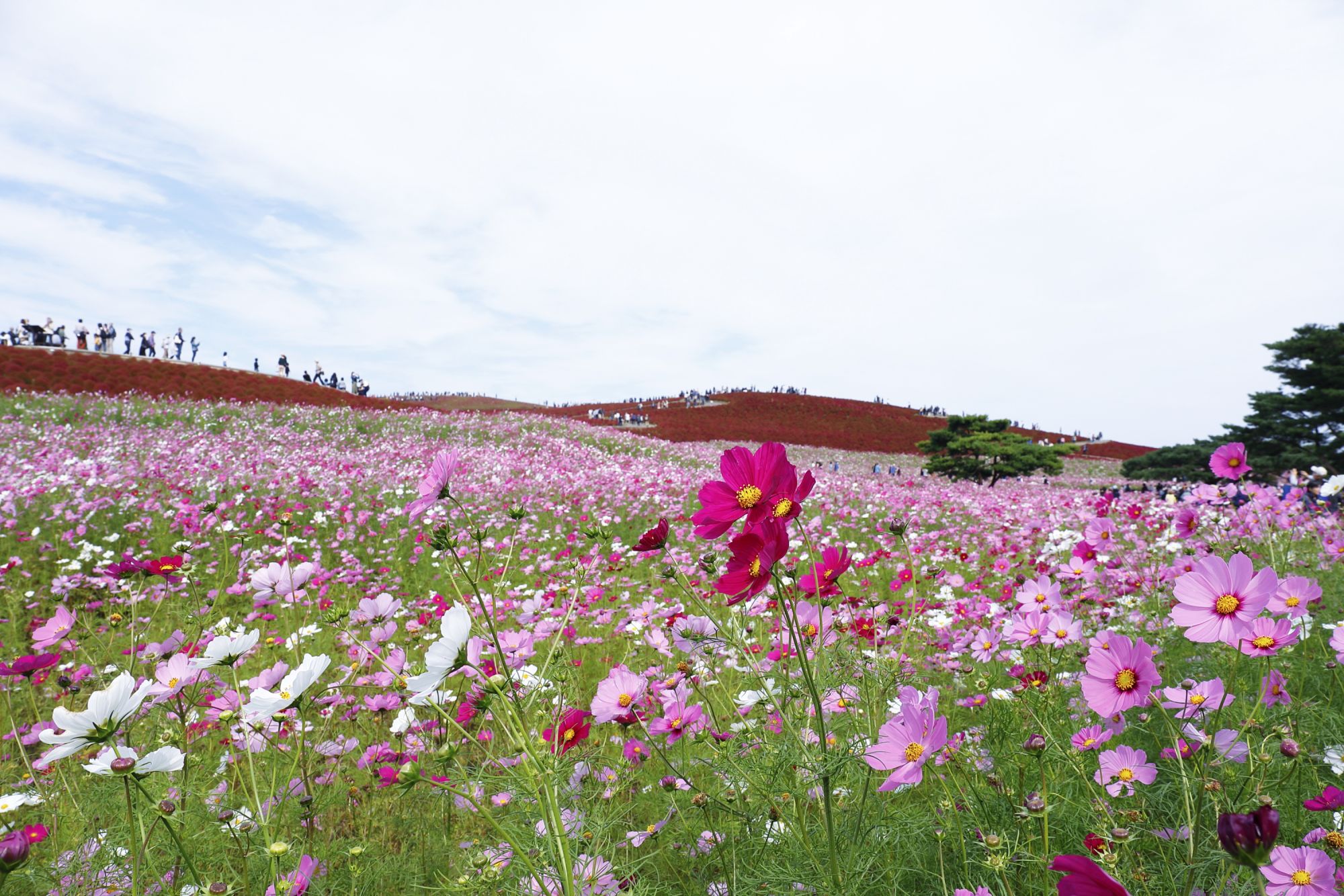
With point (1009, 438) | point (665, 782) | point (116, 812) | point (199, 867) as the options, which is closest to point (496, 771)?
point (199, 867)

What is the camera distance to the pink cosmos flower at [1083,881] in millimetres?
633

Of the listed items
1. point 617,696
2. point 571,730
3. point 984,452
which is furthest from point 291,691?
point 984,452

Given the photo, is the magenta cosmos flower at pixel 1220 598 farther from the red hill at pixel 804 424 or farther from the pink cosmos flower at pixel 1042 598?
the red hill at pixel 804 424

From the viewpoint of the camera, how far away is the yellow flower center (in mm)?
1016

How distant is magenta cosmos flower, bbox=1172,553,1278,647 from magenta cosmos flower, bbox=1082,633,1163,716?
85mm

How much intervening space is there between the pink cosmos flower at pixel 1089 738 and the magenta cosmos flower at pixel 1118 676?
381 mm

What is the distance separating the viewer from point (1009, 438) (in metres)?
18.9

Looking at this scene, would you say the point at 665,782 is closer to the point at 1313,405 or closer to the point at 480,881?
the point at 480,881

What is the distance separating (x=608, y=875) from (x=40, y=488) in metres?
7.70

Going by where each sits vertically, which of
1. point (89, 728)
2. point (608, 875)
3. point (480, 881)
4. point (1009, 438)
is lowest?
point (608, 875)

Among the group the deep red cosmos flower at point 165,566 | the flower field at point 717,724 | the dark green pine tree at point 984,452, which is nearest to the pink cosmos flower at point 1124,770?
the flower field at point 717,724

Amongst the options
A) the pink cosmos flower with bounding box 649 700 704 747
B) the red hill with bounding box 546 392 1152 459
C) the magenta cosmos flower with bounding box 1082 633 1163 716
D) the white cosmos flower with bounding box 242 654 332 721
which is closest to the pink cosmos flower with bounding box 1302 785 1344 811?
the magenta cosmos flower with bounding box 1082 633 1163 716

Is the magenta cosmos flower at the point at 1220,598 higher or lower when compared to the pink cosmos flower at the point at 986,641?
higher

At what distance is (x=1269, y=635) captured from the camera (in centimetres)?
110
